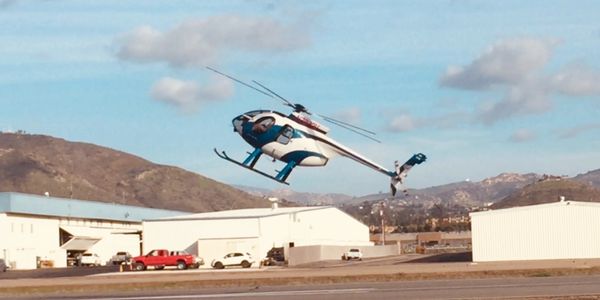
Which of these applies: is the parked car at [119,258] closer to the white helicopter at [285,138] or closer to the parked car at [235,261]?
the parked car at [235,261]

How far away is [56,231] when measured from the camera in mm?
107312

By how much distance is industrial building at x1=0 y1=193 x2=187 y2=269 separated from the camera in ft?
325

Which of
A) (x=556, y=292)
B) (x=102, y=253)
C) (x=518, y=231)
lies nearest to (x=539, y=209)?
(x=518, y=231)

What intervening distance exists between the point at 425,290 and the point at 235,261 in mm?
44928

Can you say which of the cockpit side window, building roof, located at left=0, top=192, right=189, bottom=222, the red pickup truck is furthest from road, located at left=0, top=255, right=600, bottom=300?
building roof, located at left=0, top=192, right=189, bottom=222

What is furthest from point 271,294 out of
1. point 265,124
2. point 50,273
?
point 50,273

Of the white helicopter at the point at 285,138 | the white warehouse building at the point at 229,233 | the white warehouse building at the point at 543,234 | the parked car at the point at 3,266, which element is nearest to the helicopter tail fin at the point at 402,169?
the white helicopter at the point at 285,138

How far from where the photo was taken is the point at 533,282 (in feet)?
151

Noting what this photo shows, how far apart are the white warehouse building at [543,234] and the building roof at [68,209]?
150 feet

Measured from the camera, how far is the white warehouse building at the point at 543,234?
76.3 m

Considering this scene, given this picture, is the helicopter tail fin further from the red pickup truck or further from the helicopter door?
the red pickup truck

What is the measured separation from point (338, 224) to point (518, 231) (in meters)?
40.6

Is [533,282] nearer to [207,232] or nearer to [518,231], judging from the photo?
[518,231]

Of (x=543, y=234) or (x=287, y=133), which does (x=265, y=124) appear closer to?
(x=287, y=133)
